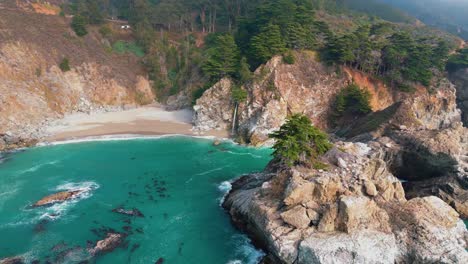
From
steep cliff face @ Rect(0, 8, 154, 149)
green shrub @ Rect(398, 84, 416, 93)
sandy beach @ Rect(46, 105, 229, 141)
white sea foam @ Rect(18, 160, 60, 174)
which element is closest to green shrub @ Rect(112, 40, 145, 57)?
steep cliff face @ Rect(0, 8, 154, 149)

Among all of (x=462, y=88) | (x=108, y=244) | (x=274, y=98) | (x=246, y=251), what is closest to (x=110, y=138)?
(x=274, y=98)

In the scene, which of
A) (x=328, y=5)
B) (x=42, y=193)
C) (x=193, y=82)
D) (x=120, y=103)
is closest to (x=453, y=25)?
(x=328, y=5)

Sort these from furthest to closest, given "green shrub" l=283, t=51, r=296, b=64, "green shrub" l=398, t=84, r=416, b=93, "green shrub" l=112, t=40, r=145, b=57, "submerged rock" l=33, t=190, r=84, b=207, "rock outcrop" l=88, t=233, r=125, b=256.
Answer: "green shrub" l=112, t=40, r=145, b=57, "green shrub" l=398, t=84, r=416, b=93, "green shrub" l=283, t=51, r=296, b=64, "submerged rock" l=33, t=190, r=84, b=207, "rock outcrop" l=88, t=233, r=125, b=256

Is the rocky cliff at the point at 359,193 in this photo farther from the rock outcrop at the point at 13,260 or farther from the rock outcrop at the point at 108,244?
the rock outcrop at the point at 13,260

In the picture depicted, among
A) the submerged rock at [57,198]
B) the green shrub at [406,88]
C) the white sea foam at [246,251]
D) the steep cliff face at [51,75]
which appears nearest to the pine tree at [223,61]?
the steep cliff face at [51,75]

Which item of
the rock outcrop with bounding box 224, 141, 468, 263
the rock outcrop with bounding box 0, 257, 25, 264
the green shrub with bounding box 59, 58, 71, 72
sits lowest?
the rock outcrop with bounding box 0, 257, 25, 264

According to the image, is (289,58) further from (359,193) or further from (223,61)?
(359,193)

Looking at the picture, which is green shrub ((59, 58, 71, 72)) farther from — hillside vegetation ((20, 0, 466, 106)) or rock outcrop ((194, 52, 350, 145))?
rock outcrop ((194, 52, 350, 145))
